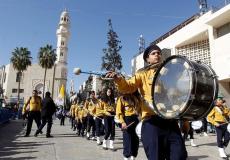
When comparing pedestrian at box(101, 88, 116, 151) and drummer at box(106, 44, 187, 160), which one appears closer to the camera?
drummer at box(106, 44, 187, 160)

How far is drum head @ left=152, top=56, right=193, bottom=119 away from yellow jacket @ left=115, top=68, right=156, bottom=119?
170 mm

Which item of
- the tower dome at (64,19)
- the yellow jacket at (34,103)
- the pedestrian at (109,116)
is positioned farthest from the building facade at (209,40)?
the tower dome at (64,19)

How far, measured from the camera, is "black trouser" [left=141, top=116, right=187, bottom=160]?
3.35m

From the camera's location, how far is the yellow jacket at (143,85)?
3.48 meters

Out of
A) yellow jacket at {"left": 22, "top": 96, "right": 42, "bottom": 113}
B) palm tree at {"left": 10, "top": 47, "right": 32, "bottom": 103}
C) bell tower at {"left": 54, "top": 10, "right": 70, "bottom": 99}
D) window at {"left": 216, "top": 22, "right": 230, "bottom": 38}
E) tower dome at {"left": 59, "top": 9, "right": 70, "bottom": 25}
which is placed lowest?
yellow jacket at {"left": 22, "top": 96, "right": 42, "bottom": 113}

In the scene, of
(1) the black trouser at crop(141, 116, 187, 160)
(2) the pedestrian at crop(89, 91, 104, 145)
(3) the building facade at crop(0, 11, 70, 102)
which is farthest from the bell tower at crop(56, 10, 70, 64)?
(1) the black trouser at crop(141, 116, 187, 160)

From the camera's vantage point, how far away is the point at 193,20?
28922mm

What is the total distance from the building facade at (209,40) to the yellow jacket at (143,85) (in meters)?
17.6

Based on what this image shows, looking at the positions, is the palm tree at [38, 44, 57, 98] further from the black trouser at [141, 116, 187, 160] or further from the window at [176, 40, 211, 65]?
the black trouser at [141, 116, 187, 160]

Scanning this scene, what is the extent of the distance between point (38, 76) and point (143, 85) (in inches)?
3283

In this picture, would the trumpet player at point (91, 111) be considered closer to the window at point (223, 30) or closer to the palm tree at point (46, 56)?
the window at point (223, 30)

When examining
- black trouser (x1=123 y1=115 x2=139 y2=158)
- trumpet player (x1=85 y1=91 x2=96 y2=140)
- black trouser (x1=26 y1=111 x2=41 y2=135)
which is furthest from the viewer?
black trouser (x1=26 y1=111 x2=41 y2=135)

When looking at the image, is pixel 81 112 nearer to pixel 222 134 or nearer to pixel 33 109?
pixel 33 109

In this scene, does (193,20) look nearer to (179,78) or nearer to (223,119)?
(223,119)
